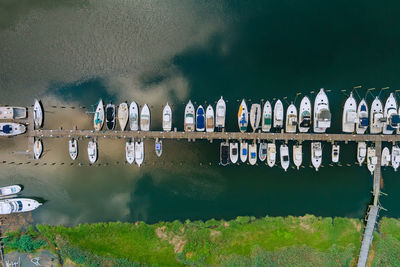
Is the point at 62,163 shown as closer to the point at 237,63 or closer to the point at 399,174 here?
the point at 237,63

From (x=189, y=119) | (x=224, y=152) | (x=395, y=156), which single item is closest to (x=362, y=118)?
→ (x=395, y=156)

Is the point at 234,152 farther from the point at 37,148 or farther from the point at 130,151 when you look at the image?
the point at 37,148

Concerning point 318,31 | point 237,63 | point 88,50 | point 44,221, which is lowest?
point 44,221

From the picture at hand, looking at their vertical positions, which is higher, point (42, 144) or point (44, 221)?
point (42, 144)

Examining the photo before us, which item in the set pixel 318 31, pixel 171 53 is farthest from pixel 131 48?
pixel 318 31

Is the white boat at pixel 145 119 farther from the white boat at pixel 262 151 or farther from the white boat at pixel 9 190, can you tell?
the white boat at pixel 9 190

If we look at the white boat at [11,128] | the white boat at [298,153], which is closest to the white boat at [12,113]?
the white boat at [11,128]
